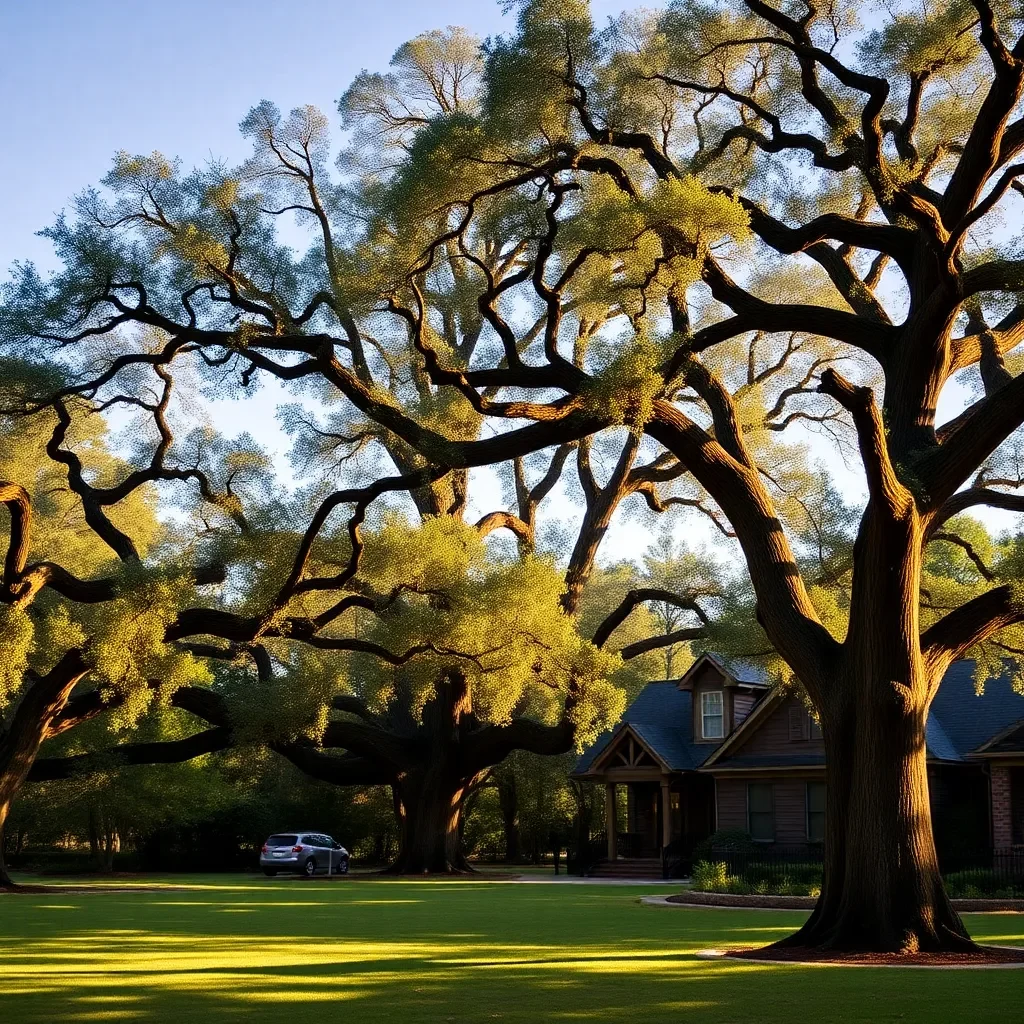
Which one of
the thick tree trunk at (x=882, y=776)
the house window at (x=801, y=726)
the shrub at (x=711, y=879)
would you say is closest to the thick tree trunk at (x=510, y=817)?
the house window at (x=801, y=726)

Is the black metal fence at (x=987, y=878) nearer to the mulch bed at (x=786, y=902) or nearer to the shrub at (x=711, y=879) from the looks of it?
the mulch bed at (x=786, y=902)

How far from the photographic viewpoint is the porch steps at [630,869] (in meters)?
36.5

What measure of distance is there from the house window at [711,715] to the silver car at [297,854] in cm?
1185

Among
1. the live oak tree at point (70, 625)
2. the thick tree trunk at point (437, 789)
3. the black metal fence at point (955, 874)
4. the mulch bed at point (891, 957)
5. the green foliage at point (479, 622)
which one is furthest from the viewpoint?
the thick tree trunk at point (437, 789)

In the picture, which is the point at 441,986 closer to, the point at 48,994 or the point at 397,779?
the point at 48,994

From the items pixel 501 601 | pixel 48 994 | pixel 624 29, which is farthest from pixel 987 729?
pixel 48 994

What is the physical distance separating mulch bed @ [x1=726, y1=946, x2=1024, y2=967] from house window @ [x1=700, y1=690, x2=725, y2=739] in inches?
946

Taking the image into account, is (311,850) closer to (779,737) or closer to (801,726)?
(779,737)

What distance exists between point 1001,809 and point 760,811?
7.73 meters

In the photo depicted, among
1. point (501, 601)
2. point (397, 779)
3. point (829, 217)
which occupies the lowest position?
point (397, 779)

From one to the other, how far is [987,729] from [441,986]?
24253 millimetres

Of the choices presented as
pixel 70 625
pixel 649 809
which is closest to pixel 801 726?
pixel 649 809

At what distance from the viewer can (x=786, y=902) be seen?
21859mm

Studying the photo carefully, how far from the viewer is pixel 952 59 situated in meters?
16.6
